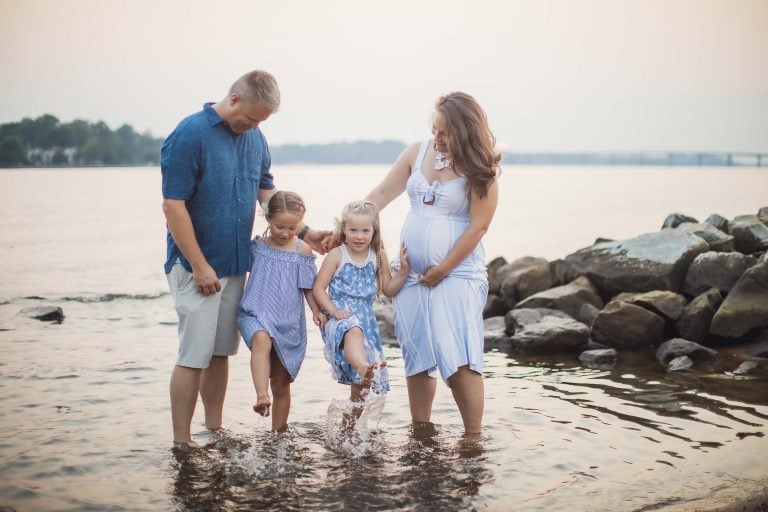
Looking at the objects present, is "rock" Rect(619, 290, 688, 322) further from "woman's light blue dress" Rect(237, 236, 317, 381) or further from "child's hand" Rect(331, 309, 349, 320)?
"woman's light blue dress" Rect(237, 236, 317, 381)

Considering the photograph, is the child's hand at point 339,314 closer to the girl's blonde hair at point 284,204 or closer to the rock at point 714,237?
the girl's blonde hair at point 284,204

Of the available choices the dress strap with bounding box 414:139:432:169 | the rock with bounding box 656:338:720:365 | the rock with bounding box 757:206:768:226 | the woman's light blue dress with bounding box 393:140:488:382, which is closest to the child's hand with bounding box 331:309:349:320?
the woman's light blue dress with bounding box 393:140:488:382

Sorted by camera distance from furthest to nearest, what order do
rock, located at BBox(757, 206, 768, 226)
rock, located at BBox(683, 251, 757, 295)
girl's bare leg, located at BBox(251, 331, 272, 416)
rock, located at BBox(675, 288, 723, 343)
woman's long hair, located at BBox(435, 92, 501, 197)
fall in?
1. rock, located at BBox(757, 206, 768, 226)
2. rock, located at BBox(683, 251, 757, 295)
3. rock, located at BBox(675, 288, 723, 343)
4. girl's bare leg, located at BBox(251, 331, 272, 416)
5. woman's long hair, located at BBox(435, 92, 501, 197)

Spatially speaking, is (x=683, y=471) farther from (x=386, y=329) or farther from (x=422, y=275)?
(x=386, y=329)

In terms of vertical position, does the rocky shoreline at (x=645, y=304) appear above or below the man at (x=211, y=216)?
below

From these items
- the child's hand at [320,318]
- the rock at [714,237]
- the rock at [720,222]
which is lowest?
the child's hand at [320,318]

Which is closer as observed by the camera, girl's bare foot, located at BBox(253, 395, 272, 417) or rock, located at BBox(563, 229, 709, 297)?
girl's bare foot, located at BBox(253, 395, 272, 417)

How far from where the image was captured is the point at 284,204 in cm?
533

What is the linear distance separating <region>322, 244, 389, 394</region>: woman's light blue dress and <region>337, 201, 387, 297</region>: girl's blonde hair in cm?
4

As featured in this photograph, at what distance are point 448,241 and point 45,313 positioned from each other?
27.4ft

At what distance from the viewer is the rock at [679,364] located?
8.29 meters

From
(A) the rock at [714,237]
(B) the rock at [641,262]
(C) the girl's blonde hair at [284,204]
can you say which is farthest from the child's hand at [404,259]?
(A) the rock at [714,237]

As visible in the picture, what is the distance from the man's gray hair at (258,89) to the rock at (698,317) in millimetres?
6127

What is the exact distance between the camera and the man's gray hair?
4.90 meters
